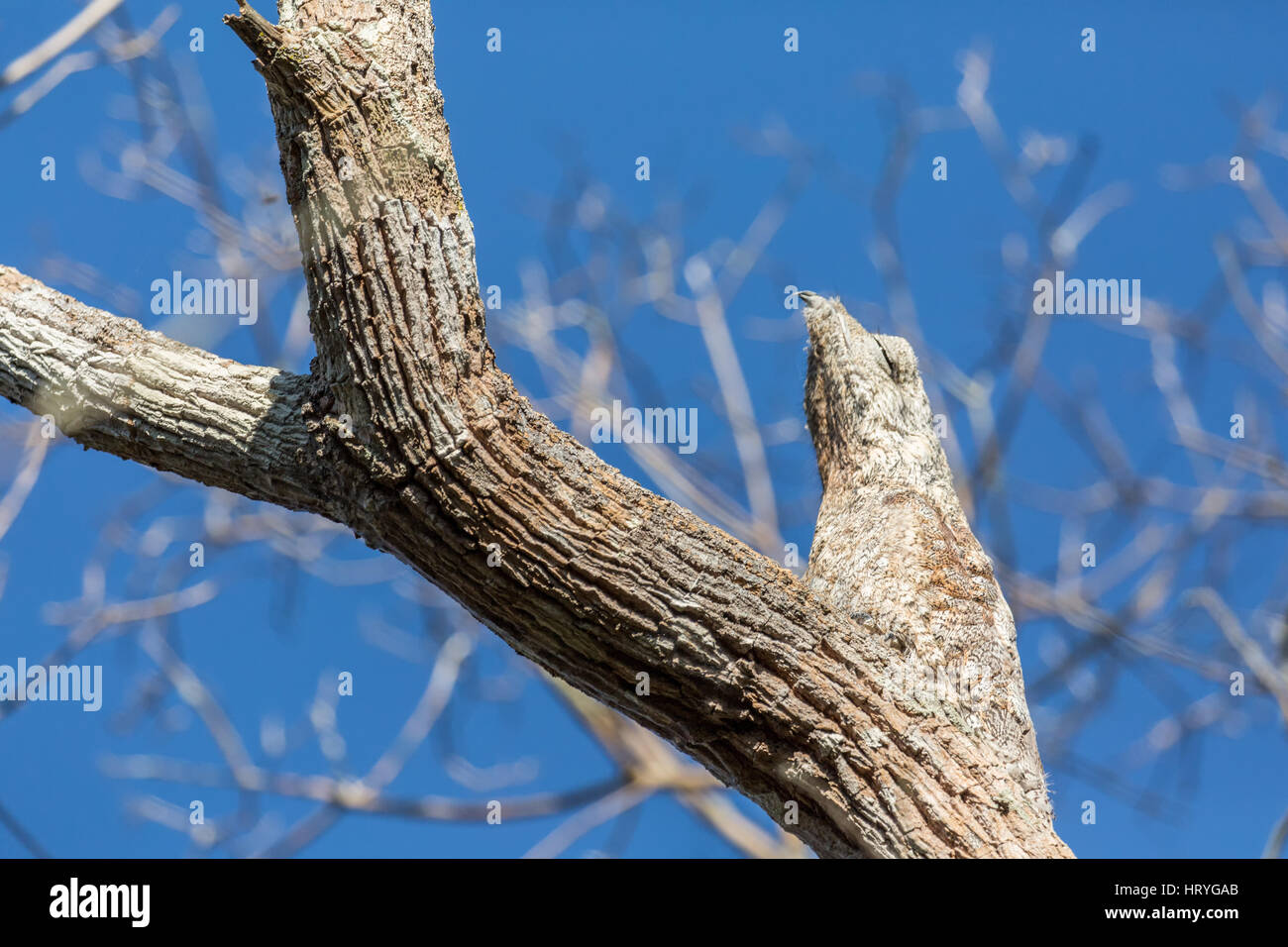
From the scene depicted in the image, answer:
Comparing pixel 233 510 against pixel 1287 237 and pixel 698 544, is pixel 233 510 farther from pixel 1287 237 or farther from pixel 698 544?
pixel 1287 237

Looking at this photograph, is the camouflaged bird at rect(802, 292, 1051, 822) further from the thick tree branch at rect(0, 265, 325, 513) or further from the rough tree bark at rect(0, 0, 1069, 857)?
the thick tree branch at rect(0, 265, 325, 513)

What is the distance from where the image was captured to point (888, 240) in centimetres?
867

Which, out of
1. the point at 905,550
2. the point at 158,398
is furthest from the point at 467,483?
the point at 905,550

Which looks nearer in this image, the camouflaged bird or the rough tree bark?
the rough tree bark

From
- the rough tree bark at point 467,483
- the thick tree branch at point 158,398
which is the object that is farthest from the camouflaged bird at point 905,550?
the thick tree branch at point 158,398

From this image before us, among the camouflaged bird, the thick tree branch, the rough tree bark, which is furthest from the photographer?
the camouflaged bird

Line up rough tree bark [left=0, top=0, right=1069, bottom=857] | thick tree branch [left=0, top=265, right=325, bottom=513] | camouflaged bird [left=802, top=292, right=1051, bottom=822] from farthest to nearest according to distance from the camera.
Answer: camouflaged bird [left=802, top=292, right=1051, bottom=822] → thick tree branch [left=0, top=265, right=325, bottom=513] → rough tree bark [left=0, top=0, right=1069, bottom=857]

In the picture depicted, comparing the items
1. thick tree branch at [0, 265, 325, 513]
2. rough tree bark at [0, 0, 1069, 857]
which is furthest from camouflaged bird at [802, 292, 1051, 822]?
thick tree branch at [0, 265, 325, 513]

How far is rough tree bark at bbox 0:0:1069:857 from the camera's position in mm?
2855

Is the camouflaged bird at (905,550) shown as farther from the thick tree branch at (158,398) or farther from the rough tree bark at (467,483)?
the thick tree branch at (158,398)

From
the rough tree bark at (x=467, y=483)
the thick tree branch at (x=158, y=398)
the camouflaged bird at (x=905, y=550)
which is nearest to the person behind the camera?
the rough tree bark at (x=467, y=483)

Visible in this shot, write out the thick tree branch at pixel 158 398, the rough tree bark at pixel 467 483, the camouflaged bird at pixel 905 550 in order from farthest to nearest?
the camouflaged bird at pixel 905 550
the thick tree branch at pixel 158 398
the rough tree bark at pixel 467 483

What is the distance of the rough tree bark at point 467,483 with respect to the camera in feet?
9.37
